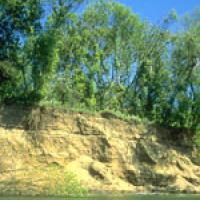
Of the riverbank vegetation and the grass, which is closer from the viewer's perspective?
→ the grass

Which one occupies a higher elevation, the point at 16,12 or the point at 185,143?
the point at 16,12

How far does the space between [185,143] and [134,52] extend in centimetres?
1195

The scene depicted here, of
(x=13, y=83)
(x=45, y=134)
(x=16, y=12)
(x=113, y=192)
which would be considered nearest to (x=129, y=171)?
(x=113, y=192)

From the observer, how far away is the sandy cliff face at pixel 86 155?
4103 centimetres

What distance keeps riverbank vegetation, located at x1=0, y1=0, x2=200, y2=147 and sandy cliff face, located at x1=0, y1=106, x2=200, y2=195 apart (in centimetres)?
216

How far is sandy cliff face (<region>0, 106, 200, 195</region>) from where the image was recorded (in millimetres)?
41031

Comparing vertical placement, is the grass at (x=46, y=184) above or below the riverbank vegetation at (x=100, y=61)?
below

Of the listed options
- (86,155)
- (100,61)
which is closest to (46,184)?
(86,155)

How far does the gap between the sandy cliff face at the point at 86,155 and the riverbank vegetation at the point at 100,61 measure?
7.09ft

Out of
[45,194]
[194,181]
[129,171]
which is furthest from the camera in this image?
[194,181]

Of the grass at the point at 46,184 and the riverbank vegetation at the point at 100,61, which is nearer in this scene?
the grass at the point at 46,184

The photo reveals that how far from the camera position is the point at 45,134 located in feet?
145

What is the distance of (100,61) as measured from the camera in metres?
59.5

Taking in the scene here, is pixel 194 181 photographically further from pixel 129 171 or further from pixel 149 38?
pixel 149 38
